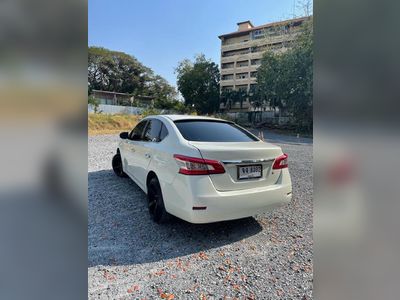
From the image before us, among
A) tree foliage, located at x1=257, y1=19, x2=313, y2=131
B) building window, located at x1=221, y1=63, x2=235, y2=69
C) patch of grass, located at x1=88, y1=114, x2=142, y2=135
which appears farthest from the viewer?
building window, located at x1=221, y1=63, x2=235, y2=69

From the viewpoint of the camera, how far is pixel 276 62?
21766 millimetres

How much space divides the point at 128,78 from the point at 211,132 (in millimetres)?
34894

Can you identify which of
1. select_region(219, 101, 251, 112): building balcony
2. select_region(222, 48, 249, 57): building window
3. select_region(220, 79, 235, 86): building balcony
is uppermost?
select_region(222, 48, 249, 57): building window

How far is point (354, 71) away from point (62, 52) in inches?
35.8

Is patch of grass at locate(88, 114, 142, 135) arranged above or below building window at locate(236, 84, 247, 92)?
below

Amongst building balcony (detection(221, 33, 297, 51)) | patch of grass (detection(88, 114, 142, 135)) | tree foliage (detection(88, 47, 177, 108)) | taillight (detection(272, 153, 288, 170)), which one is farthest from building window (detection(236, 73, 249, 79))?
taillight (detection(272, 153, 288, 170))

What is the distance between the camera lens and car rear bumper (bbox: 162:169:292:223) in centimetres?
239

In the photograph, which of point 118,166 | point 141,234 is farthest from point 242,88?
point 141,234

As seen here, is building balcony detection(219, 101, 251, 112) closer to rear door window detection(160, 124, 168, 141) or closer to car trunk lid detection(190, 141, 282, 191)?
rear door window detection(160, 124, 168, 141)

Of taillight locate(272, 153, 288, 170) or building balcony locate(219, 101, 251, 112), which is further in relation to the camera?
building balcony locate(219, 101, 251, 112)

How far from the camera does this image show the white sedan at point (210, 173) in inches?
95.0

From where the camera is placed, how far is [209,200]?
2.39m

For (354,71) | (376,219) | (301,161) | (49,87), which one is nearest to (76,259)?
(49,87)

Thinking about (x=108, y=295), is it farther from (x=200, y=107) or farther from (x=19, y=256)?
(x=200, y=107)
